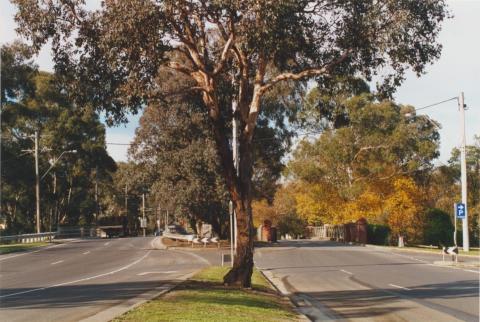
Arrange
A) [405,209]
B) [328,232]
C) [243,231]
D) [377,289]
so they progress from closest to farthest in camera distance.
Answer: [243,231], [377,289], [405,209], [328,232]

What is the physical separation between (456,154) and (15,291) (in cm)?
7153

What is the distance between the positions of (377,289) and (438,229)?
140ft

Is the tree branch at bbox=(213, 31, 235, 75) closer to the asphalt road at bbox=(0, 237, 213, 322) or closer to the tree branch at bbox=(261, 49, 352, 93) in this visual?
the tree branch at bbox=(261, 49, 352, 93)

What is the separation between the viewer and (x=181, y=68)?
1703 centimetres

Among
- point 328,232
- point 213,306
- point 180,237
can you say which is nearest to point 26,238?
point 180,237

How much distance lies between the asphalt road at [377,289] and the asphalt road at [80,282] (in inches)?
158

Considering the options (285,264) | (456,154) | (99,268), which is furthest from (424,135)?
(99,268)

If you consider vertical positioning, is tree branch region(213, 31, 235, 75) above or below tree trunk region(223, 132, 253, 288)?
above

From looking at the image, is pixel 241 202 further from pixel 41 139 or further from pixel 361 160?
pixel 41 139

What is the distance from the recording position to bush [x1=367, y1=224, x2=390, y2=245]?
58406mm

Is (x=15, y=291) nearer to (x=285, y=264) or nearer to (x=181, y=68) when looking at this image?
(x=181, y=68)

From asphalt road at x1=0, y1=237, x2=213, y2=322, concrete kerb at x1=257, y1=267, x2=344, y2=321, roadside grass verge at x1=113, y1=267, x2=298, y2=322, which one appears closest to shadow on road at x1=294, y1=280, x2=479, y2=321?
concrete kerb at x1=257, y1=267, x2=344, y2=321

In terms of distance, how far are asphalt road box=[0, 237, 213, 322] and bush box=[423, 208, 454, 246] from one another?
30.6m

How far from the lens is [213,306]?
43.1 ft
